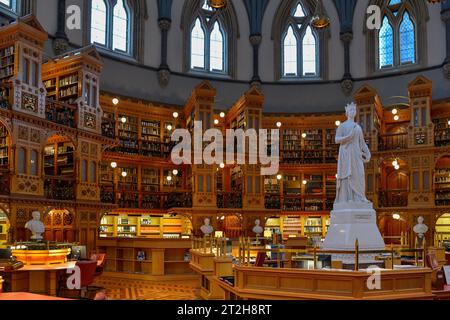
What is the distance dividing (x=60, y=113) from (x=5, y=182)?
3103 mm

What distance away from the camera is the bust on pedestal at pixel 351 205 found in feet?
35.1

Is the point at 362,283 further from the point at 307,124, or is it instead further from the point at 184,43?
the point at 184,43

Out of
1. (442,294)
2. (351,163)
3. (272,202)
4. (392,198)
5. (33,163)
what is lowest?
(442,294)

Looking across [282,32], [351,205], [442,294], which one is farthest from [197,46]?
[442,294]

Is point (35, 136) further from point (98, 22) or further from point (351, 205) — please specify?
point (351, 205)

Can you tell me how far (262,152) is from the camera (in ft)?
75.3

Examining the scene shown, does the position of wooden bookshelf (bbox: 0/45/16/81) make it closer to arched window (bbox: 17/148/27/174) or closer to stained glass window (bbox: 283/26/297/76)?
arched window (bbox: 17/148/27/174)

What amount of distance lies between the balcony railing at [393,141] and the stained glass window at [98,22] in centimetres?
1202

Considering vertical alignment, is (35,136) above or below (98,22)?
below

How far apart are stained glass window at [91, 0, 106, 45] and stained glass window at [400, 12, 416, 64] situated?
43.4ft

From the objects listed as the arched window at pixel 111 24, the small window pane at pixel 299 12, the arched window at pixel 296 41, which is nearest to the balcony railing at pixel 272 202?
the arched window at pixel 296 41

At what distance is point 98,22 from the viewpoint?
22.6 metres
